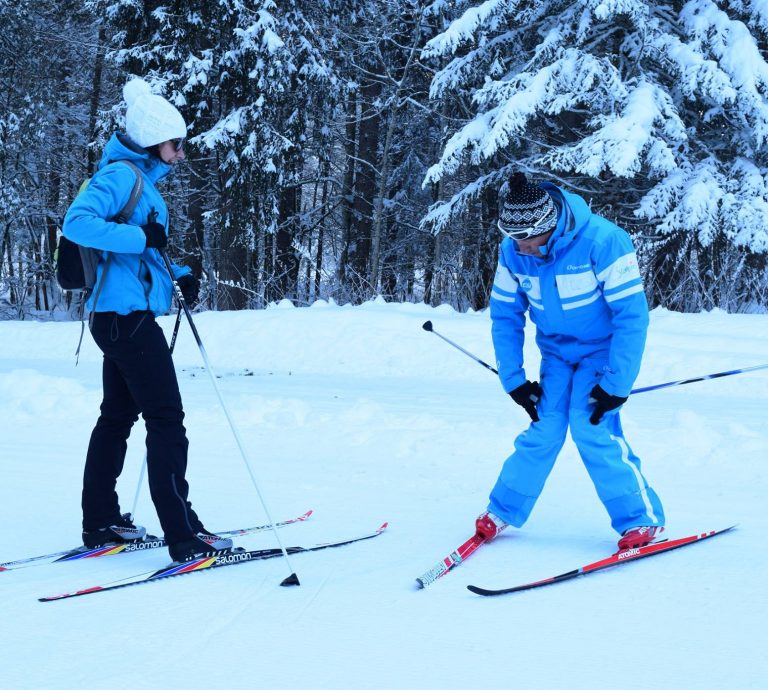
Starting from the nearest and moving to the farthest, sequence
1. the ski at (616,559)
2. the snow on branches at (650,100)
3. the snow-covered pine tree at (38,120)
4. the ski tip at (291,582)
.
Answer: the ski at (616,559) < the ski tip at (291,582) < the snow on branches at (650,100) < the snow-covered pine tree at (38,120)

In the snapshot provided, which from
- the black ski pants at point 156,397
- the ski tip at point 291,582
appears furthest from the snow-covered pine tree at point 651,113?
the ski tip at point 291,582

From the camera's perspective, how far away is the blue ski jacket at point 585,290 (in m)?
3.25

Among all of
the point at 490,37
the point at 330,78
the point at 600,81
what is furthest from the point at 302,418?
the point at 330,78

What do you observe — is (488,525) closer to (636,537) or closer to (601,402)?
(636,537)

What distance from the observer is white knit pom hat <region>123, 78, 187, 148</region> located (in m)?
3.24

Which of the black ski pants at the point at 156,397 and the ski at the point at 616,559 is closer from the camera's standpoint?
the ski at the point at 616,559

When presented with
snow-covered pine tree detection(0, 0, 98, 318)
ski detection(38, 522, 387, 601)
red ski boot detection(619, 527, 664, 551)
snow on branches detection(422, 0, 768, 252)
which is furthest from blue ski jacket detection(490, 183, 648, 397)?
snow-covered pine tree detection(0, 0, 98, 318)

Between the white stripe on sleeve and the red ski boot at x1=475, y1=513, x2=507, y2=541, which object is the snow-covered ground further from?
the white stripe on sleeve

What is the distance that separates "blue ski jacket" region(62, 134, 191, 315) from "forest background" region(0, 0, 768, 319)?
7862 mm

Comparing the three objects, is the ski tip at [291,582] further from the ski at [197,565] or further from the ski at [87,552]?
the ski at [87,552]

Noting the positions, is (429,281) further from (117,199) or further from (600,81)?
(117,199)

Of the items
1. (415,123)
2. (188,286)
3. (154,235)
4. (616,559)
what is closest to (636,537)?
(616,559)

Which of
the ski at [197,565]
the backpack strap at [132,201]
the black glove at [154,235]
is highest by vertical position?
the backpack strap at [132,201]

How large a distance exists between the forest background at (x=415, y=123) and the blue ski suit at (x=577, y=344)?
23.3 feet
